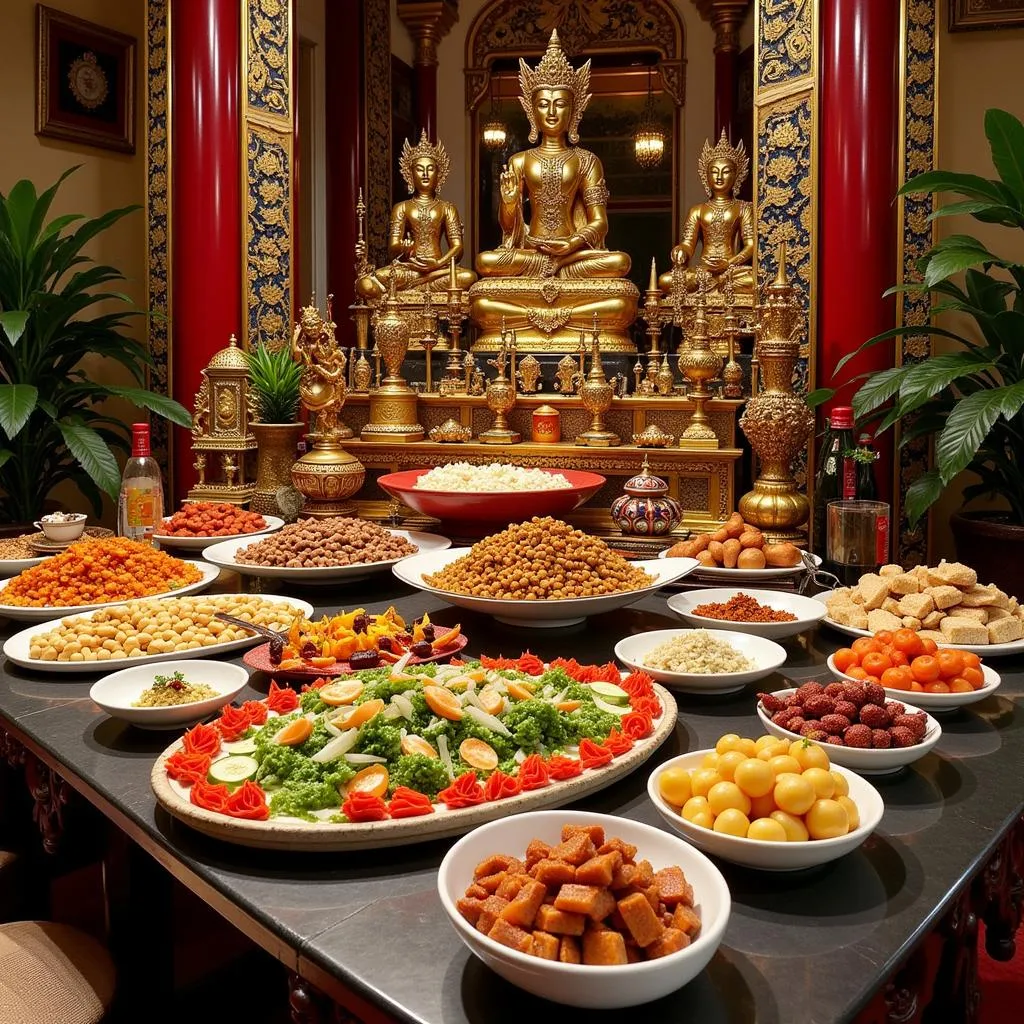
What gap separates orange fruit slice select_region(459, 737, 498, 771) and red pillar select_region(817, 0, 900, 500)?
108 inches

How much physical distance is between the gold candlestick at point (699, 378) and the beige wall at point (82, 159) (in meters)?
2.59

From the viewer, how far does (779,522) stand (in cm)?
265

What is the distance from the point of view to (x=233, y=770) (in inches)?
45.5

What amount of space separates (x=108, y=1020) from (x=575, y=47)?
714cm

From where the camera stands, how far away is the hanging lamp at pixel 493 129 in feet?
23.8

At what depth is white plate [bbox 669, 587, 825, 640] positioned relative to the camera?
1.74m

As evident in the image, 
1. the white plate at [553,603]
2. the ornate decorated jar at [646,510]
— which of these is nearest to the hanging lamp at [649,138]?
the ornate decorated jar at [646,510]

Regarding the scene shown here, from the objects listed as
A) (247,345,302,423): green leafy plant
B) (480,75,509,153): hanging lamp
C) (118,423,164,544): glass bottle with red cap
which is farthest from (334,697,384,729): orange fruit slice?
(480,75,509,153): hanging lamp

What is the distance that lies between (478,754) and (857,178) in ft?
9.77

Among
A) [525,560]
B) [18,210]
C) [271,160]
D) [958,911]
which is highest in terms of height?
[271,160]

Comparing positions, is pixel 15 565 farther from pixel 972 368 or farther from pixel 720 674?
pixel 972 368

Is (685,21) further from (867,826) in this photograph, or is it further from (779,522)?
(867,826)

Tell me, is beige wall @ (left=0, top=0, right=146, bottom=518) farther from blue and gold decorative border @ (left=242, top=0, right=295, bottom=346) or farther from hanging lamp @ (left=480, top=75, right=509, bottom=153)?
hanging lamp @ (left=480, top=75, right=509, bottom=153)

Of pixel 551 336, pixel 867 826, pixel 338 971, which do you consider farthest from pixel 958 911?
pixel 551 336
